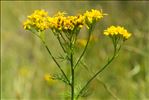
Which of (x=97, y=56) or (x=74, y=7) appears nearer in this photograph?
(x=97, y=56)

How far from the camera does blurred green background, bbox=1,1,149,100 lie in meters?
4.51

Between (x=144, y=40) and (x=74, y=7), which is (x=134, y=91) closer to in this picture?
(x=144, y=40)

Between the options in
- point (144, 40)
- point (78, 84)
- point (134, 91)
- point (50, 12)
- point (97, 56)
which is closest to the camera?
point (78, 84)

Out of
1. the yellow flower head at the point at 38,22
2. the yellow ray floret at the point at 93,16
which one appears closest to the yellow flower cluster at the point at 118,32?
the yellow ray floret at the point at 93,16

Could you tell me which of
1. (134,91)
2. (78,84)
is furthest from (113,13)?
(78,84)

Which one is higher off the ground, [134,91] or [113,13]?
[113,13]

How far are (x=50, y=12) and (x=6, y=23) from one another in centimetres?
65

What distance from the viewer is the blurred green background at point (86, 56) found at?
4512 millimetres

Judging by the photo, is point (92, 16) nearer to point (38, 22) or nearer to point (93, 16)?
point (93, 16)

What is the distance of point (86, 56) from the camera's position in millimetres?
4820

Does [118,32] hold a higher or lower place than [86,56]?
higher

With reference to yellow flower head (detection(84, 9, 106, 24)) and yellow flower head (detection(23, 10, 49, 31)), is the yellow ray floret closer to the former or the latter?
yellow flower head (detection(84, 9, 106, 24))

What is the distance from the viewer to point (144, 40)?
4.75 m

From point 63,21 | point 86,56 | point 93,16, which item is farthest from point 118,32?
point 86,56
